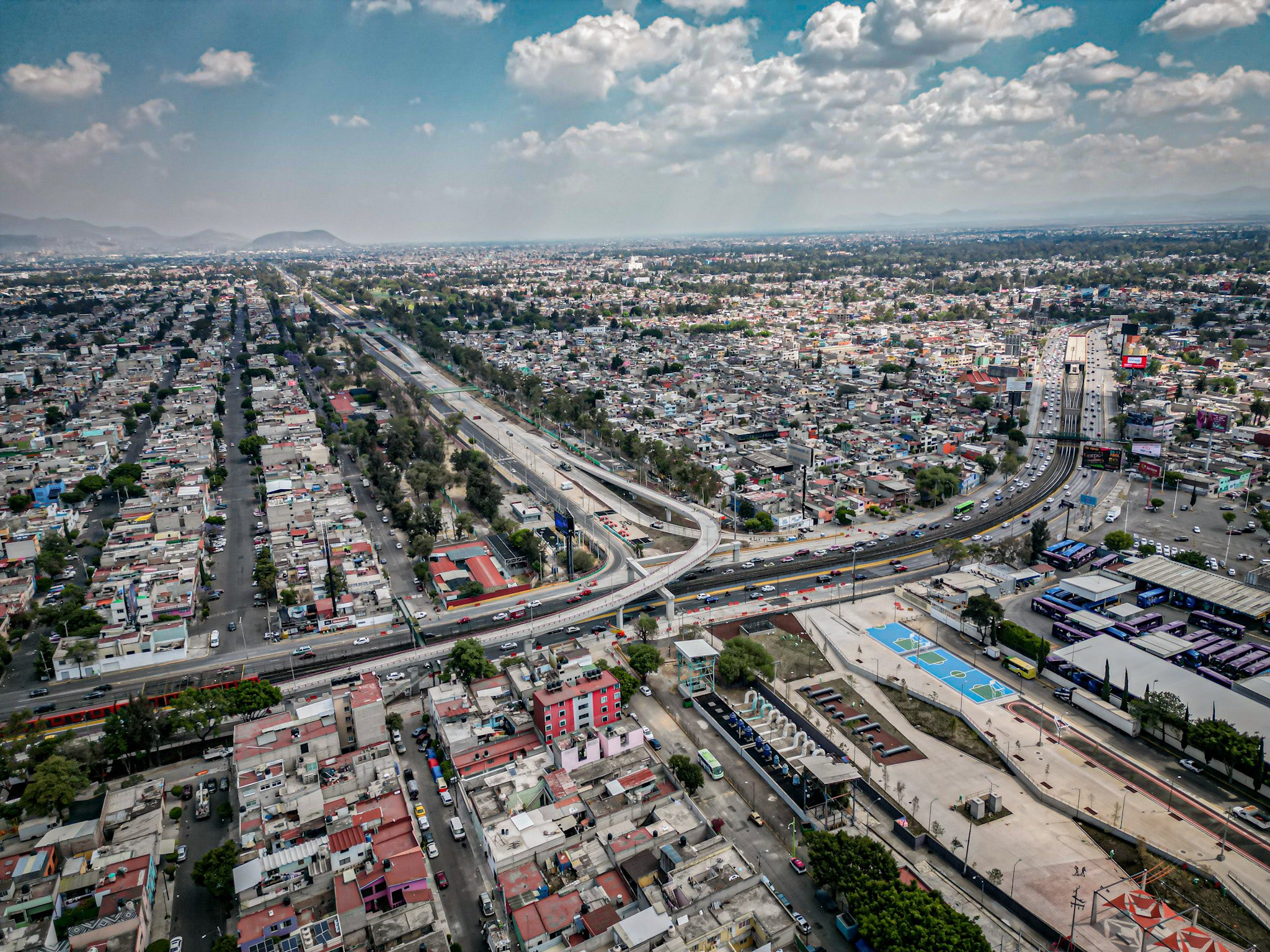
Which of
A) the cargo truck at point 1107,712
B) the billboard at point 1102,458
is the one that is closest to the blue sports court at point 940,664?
the cargo truck at point 1107,712

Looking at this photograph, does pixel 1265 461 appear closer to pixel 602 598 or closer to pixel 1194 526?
pixel 1194 526

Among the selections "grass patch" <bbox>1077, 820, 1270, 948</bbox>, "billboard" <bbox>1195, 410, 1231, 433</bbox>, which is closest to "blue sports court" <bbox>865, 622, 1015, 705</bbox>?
"grass patch" <bbox>1077, 820, 1270, 948</bbox>

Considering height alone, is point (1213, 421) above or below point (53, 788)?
above

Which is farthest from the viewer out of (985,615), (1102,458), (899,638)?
(1102,458)

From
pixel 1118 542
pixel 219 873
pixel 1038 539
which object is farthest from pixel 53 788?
pixel 1118 542

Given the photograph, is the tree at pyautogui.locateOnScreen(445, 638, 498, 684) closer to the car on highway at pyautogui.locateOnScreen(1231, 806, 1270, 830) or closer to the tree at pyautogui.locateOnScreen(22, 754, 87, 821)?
the tree at pyautogui.locateOnScreen(22, 754, 87, 821)

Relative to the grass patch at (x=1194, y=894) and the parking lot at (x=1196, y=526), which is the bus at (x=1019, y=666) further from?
the parking lot at (x=1196, y=526)

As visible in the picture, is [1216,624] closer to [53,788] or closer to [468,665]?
[468,665]
